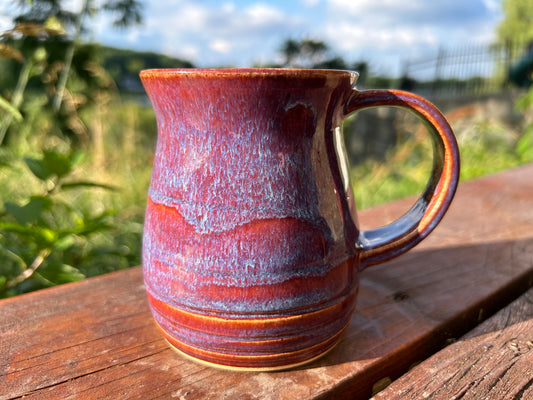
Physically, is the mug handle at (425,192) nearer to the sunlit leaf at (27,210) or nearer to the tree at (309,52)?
the sunlit leaf at (27,210)

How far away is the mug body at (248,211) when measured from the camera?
1.95 feet

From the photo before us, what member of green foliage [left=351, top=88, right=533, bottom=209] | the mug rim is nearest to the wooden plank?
the mug rim

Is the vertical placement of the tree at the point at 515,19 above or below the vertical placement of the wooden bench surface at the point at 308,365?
above

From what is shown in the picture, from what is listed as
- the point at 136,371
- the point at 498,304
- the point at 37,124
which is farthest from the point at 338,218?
the point at 37,124

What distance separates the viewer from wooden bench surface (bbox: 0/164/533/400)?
25.3 inches

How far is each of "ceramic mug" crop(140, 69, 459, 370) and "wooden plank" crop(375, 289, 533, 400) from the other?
0.15 meters

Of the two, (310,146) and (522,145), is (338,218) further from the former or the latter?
(522,145)

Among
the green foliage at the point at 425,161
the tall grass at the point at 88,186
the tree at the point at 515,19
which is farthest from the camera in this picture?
the tree at the point at 515,19

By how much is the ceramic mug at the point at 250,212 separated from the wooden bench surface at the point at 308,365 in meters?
0.05

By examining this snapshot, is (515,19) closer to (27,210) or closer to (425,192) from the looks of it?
(425,192)

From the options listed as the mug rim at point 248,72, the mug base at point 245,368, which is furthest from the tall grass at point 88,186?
the mug rim at point 248,72

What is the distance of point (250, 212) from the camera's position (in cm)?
60

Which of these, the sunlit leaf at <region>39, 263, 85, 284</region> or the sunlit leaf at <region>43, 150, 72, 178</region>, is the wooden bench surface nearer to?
the sunlit leaf at <region>39, 263, 85, 284</region>

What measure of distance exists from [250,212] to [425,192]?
353 millimetres
